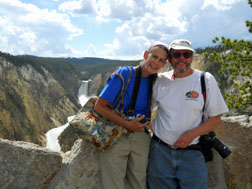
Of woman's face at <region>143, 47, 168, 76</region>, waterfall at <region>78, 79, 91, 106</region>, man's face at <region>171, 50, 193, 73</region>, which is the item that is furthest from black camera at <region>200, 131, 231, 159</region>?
waterfall at <region>78, 79, 91, 106</region>

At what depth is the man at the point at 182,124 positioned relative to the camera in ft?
8.46

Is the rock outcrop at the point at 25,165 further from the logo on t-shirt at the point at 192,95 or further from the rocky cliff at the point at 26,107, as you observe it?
the rocky cliff at the point at 26,107

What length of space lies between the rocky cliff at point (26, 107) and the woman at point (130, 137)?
101 ft

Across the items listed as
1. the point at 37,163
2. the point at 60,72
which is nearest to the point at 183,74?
the point at 37,163

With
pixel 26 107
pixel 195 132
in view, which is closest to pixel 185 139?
pixel 195 132

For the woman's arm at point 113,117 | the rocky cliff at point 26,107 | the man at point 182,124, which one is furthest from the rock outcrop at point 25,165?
the rocky cliff at point 26,107

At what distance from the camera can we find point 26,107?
1768 inches

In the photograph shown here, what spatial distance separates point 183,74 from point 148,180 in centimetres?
126

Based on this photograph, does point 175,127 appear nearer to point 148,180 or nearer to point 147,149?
point 147,149

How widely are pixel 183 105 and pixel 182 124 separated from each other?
0.20m

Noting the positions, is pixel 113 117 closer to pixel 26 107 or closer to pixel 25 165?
pixel 25 165

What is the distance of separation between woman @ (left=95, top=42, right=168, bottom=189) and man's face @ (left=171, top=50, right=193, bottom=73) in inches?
4.6

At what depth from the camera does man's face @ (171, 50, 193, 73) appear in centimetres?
270

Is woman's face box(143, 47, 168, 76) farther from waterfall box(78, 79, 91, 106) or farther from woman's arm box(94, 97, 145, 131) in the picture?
waterfall box(78, 79, 91, 106)
